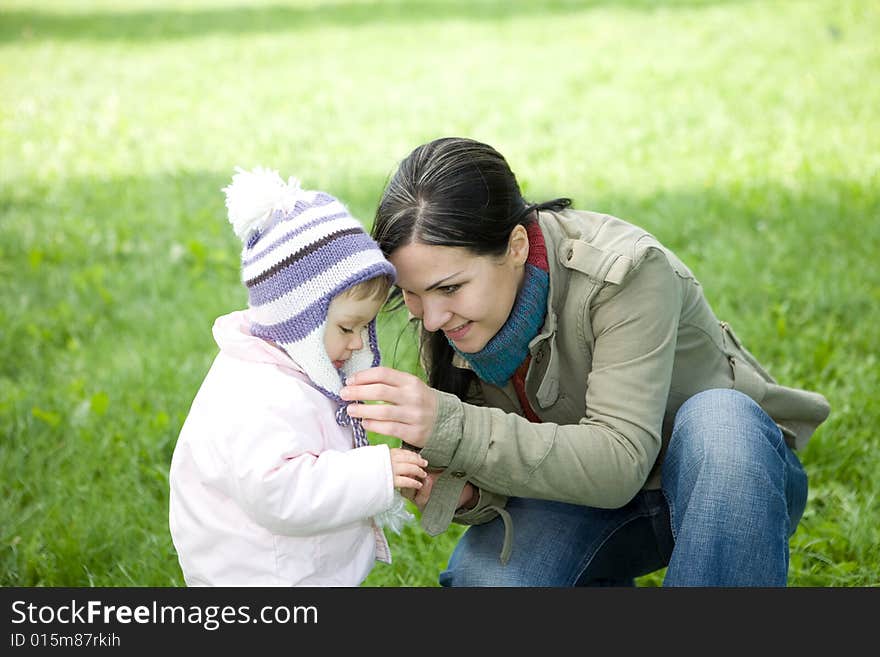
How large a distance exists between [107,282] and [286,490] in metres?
3.21

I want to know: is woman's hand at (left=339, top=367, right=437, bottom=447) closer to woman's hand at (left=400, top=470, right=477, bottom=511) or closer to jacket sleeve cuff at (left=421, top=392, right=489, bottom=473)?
jacket sleeve cuff at (left=421, top=392, right=489, bottom=473)

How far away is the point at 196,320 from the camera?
4.31m

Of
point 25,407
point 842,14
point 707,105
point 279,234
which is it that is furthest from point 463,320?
point 842,14

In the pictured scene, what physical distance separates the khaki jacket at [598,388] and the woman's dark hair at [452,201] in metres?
0.15

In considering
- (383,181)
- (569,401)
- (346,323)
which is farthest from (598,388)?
(383,181)

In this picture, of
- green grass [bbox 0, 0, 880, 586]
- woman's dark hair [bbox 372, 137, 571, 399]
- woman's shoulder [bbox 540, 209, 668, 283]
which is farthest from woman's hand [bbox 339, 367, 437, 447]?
green grass [bbox 0, 0, 880, 586]

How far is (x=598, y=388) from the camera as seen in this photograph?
2.19 meters

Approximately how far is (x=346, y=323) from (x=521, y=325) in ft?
1.36

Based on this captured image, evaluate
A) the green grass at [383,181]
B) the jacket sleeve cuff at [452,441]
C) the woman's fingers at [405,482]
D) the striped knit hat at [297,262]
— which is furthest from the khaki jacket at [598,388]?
the green grass at [383,181]

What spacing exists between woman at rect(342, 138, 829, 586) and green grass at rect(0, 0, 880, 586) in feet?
1.50

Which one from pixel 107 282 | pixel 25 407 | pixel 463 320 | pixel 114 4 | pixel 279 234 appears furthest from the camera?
pixel 114 4

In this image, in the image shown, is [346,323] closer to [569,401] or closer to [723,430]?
[569,401]

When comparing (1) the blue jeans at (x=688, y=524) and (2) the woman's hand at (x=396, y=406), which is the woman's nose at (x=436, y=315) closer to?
(2) the woman's hand at (x=396, y=406)
